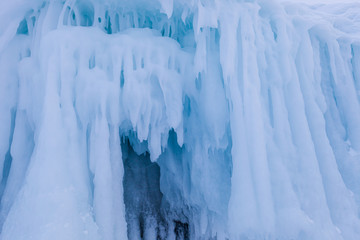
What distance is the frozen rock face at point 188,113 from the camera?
3.76 meters

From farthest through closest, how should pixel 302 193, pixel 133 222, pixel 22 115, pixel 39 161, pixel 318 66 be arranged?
1. pixel 133 222
2. pixel 318 66
3. pixel 22 115
4. pixel 302 193
5. pixel 39 161

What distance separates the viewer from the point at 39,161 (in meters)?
3.59

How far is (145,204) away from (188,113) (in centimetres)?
220

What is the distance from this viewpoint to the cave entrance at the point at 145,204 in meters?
5.93

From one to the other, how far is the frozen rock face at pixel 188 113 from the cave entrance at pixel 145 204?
82 centimetres

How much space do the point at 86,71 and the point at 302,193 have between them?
133 inches

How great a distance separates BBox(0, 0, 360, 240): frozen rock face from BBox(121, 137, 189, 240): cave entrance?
82 cm

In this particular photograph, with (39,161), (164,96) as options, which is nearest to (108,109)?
(164,96)

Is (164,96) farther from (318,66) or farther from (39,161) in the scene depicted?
(318,66)

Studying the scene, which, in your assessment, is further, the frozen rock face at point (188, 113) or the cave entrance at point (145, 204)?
the cave entrance at point (145, 204)

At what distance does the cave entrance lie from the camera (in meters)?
5.93

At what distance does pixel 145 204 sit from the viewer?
611 cm

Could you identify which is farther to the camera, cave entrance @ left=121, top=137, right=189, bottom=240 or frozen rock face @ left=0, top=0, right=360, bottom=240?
cave entrance @ left=121, top=137, right=189, bottom=240

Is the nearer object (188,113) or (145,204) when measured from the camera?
(188,113)
